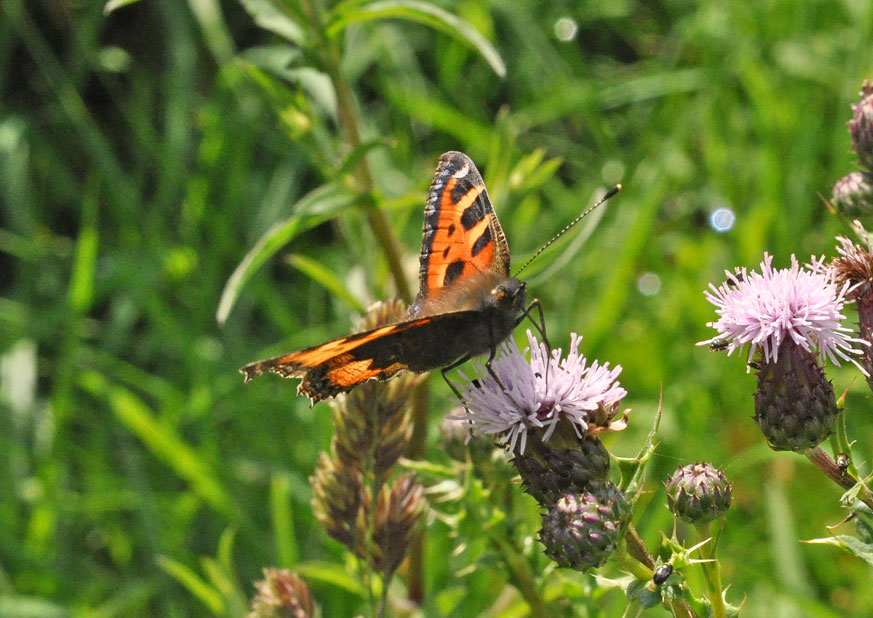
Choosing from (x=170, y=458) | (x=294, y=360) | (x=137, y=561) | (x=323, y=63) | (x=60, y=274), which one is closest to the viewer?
(x=294, y=360)

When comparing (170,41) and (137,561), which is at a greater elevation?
(170,41)

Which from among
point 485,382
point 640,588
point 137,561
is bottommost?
point 137,561

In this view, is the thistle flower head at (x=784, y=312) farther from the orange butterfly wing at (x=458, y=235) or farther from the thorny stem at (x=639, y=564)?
the orange butterfly wing at (x=458, y=235)

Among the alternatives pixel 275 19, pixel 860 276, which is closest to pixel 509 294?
pixel 860 276

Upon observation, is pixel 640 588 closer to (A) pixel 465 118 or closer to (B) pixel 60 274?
(A) pixel 465 118

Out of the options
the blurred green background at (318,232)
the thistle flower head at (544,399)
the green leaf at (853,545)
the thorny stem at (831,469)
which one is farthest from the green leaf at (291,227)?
the green leaf at (853,545)

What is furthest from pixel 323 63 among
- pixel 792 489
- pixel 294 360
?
pixel 792 489
